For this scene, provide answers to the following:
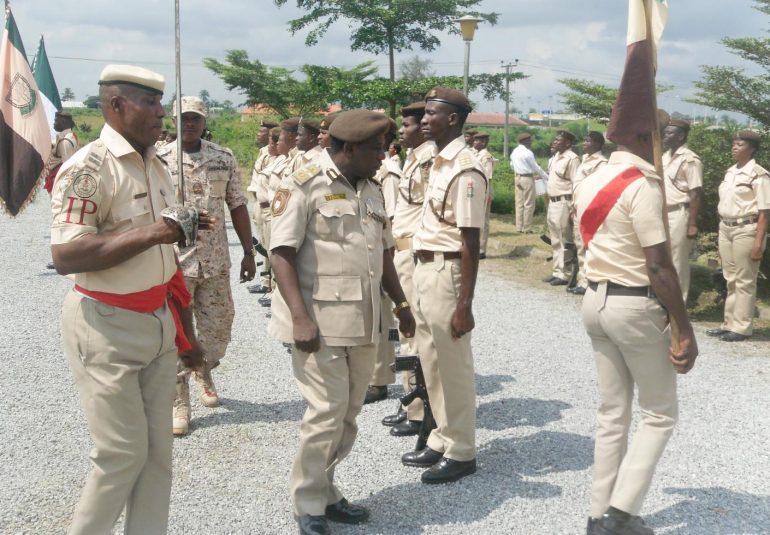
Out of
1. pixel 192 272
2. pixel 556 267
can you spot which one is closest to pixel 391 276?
pixel 192 272

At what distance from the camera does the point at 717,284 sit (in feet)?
28.0

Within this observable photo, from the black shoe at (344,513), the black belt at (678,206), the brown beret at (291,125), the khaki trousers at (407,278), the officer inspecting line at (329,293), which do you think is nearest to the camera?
the officer inspecting line at (329,293)

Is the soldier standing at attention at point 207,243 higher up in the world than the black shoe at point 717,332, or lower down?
higher up

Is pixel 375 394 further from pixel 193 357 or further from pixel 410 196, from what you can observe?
pixel 193 357

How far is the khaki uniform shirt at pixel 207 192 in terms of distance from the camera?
16.3 ft

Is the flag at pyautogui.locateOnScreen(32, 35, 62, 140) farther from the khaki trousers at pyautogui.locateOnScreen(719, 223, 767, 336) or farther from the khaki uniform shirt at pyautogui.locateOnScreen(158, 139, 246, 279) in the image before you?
the khaki trousers at pyautogui.locateOnScreen(719, 223, 767, 336)

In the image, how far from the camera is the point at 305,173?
351 cm

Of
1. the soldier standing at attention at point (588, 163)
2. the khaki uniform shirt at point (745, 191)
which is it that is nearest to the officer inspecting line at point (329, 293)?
the khaki uniform shirt at point (745, 191)

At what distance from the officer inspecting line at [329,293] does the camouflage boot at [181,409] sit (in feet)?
0.05

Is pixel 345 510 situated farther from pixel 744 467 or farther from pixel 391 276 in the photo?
pixel 744 467

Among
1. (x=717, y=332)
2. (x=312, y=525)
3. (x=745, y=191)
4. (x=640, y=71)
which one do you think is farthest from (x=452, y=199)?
(x=717, y=332)

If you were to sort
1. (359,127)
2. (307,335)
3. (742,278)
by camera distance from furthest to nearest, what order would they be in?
(742,278)
(359,127)
(307,335)

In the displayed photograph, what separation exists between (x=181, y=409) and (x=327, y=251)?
6.79 feet

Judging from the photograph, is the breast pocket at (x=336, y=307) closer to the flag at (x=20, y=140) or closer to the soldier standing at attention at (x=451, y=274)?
the soldier standing at attention at (x=451, y=274)
